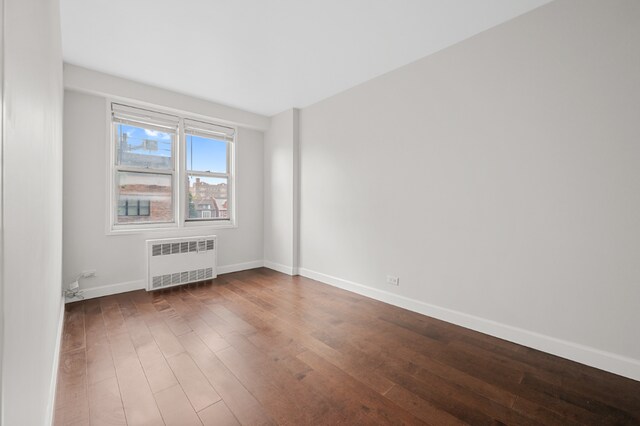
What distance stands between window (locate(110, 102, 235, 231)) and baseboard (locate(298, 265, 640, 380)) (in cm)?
304

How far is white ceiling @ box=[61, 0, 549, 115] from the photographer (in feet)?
7.46

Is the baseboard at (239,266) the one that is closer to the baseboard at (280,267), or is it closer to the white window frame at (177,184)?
the baseboard at (280,267)

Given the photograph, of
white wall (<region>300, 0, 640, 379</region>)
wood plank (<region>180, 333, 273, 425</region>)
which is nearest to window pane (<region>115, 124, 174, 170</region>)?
wood plank (<region>180, 333, 273, 425</region>)

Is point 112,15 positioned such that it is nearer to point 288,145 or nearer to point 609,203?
point 288,145

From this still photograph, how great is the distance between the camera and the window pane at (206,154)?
4.42 meters

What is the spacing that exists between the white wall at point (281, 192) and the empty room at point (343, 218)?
46 centimetres

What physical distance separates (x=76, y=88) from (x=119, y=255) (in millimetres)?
2090

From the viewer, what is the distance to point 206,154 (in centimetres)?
459

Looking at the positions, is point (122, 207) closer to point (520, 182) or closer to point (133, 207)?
point (133, 207)

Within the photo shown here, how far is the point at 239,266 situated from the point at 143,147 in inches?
94.4

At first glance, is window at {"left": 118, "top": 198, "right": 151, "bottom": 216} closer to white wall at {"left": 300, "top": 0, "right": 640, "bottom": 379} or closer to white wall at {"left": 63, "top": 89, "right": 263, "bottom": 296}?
white wall at {"left": 63, "top": 89, "right": 263, "bottom": 296}

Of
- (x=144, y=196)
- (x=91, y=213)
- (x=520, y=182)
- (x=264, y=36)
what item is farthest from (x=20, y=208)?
(x=144, y=196)

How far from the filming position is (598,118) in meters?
2.02

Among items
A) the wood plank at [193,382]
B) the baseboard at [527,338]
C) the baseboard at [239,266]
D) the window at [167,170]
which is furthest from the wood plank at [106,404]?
the baseboard at [239,266]
